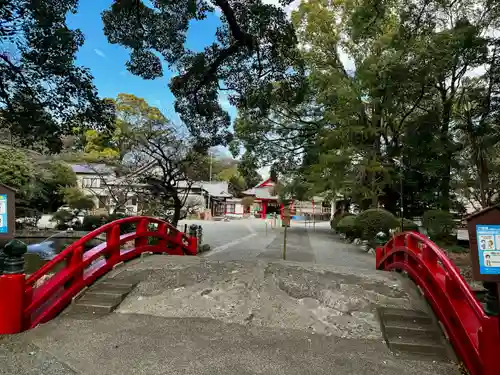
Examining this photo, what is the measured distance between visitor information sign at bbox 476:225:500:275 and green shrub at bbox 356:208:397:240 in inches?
431

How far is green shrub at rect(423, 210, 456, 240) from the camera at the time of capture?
1276 cm

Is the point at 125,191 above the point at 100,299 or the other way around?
above

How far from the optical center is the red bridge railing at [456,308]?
8.89 ft

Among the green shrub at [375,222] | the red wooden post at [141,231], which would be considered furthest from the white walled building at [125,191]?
the green shrub at [375,222]

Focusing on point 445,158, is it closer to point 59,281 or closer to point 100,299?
point 100,299

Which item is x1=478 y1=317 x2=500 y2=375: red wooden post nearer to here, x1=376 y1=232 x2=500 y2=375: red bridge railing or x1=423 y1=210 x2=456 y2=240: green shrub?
x1=376 y1=232 x2=500 y2=375: red bridge railing

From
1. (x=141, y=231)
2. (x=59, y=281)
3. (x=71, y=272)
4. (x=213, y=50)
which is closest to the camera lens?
(x=59, y=281)

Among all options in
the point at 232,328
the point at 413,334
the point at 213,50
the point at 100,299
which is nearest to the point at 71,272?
the point at 100,299

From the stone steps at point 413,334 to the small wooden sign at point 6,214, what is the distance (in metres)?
3.80

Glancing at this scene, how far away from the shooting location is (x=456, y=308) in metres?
3.34

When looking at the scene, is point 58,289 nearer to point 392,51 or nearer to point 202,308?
point 202,308

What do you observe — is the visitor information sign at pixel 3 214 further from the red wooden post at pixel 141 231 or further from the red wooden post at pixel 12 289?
the red wooden post at pixel 141 231

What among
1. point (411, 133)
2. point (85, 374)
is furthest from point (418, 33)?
point (85, 374)

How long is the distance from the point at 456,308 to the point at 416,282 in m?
1.41
